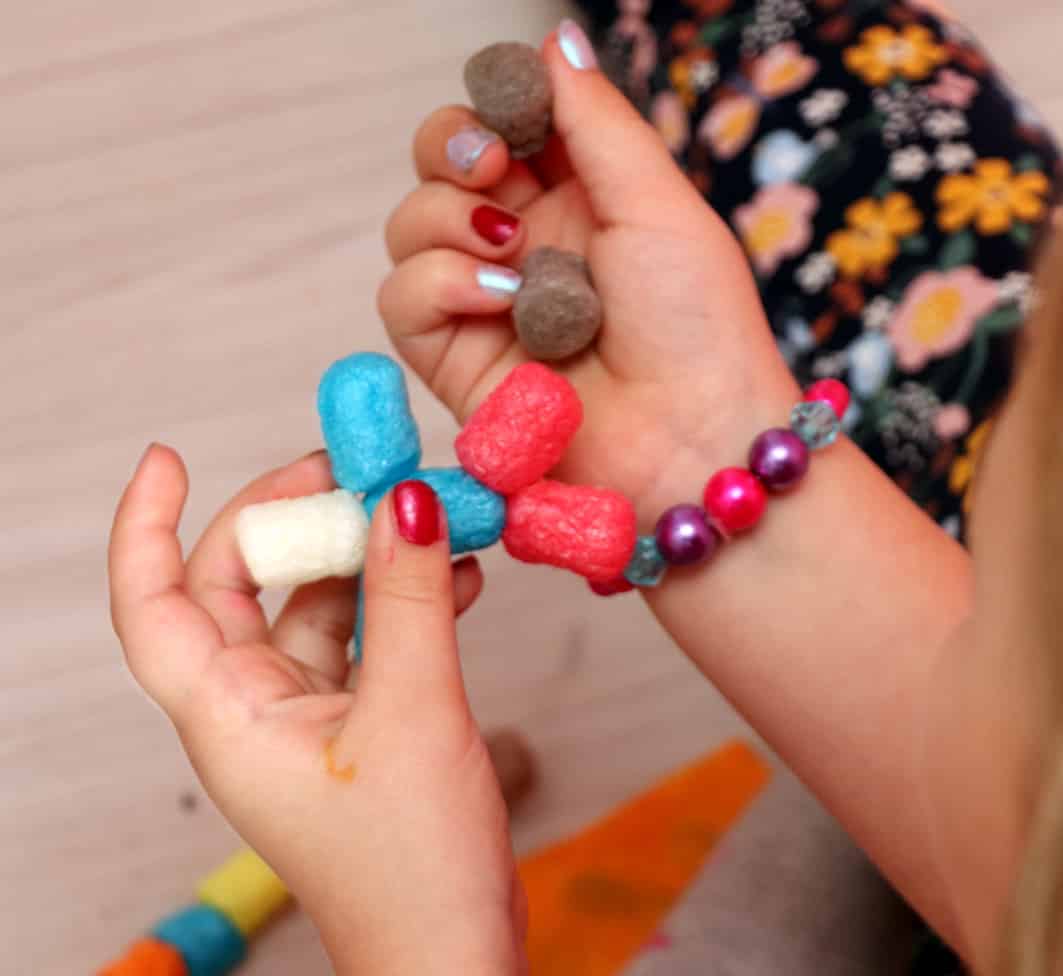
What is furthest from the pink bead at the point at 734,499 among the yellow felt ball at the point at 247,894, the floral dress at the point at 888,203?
the yellow felt ball at the point at 247,894

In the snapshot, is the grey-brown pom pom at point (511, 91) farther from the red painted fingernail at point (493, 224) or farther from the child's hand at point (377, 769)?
the child's hand at point (377, 769)

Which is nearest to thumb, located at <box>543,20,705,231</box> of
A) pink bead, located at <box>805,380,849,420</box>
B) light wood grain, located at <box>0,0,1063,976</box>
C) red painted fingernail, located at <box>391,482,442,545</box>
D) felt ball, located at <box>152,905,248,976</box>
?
pink bead, located at <box>805,380,849,420</box>

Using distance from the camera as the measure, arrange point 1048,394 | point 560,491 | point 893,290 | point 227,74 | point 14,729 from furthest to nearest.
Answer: point 227,74 → point 14,729 → point 893,290 → point 560,491 → point 1048,394

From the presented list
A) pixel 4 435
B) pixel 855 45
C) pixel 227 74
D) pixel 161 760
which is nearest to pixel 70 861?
pixel 161 760

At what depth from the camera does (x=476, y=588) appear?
646 millimetres

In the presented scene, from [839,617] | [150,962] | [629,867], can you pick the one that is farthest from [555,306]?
[150,962]

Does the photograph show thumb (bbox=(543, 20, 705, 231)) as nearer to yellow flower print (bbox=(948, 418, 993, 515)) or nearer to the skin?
the skin

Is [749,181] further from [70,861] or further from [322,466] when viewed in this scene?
[70,861]

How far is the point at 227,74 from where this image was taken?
1090 millimetres

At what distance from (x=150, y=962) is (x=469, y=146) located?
2.16 ft

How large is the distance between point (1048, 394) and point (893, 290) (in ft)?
1.69

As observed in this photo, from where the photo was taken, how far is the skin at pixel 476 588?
19.3 inches

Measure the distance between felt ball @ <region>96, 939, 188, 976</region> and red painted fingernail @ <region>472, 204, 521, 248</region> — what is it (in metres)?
0.61

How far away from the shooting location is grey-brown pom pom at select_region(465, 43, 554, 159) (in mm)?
639
